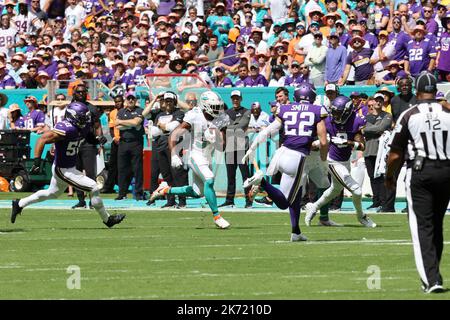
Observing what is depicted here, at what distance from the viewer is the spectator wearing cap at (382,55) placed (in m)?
24.7

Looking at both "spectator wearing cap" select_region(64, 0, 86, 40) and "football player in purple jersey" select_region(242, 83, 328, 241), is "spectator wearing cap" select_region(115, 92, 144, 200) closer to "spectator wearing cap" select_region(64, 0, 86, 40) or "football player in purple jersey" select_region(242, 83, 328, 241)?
"football player in purple jersey" select_region(242, 83, 328, 241)

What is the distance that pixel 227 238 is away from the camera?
52.5 ft

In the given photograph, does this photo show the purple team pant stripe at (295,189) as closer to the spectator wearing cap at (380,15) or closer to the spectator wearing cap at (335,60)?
the spectator wearing cap at (335,60)

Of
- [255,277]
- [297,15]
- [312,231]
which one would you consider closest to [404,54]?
[297,15]

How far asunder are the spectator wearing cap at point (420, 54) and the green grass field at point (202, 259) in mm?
5288

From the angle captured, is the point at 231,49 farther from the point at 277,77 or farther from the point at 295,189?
the point at 295,189

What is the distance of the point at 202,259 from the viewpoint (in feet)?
43.5

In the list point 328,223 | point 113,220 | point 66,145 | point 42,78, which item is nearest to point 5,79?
point 42,78

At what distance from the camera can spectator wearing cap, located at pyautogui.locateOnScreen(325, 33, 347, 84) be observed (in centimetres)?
2497

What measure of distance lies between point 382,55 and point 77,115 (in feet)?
29.6

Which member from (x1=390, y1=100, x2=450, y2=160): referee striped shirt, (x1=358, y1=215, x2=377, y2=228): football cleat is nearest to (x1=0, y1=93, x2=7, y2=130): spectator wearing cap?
(x1=358, y1=215, x2=377, y2=228): football cleat
